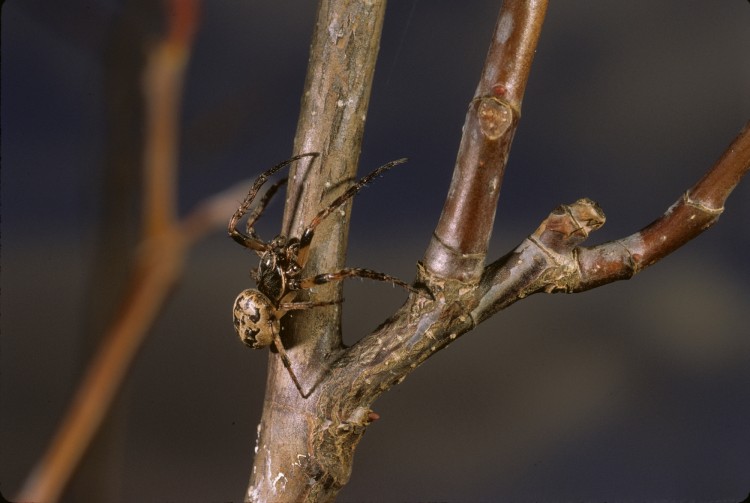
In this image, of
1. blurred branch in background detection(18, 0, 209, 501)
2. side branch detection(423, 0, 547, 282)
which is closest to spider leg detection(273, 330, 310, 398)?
blurred branch in background detection(18, 0, 209, 501)

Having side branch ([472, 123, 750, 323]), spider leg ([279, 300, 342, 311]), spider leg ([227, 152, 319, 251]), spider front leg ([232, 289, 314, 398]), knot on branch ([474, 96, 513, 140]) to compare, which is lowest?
side branch ([472, 123, 750, 323])

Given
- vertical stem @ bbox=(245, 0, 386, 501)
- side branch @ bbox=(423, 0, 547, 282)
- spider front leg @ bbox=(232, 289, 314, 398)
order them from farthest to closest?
spider front leg @ bbox=(232, 289, 314, 398)
vertical stem @ bbox=(245, 0, 386, 501)
side branch @ bbox=(423, 0, 547, 282)

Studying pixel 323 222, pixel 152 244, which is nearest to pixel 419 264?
pixel 323 222

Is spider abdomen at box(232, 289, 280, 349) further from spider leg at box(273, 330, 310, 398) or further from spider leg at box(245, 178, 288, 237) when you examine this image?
spider leg at box(245, 178, 288, 237)

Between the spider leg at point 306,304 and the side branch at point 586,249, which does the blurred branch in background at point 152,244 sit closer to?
the spider leg at point 306,304

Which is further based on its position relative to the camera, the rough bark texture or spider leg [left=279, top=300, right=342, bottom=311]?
spider leg [left=279, top=300, right=342, bottom=311]

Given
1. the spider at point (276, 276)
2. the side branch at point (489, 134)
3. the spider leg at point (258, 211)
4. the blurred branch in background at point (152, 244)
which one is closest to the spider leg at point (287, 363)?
the spider at point (276, 276)

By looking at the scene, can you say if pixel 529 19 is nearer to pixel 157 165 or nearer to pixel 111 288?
pixel 157 165
